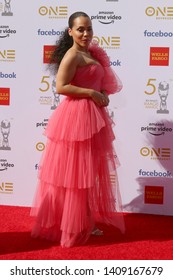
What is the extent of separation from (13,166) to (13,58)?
934mm

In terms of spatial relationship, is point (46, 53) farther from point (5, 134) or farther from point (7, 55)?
point (5, 134)

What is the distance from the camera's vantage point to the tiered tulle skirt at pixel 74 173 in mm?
2881

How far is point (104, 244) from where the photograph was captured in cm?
301

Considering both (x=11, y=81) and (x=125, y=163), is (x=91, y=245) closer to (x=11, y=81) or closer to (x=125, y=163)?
(x=125, y=163)

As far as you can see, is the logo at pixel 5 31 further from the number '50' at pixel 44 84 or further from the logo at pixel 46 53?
the number '50' at pixel 44 84

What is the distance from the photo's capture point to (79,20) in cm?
288

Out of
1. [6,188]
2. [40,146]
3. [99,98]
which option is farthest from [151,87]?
[6,188]

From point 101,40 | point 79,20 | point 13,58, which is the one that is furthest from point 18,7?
point 79,20

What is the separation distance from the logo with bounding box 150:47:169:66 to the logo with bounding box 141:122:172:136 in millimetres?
493

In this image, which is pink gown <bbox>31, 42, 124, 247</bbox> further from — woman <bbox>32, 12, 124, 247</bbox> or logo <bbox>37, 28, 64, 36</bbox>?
logo <bbox>37, 28, 64, 36</bbox>

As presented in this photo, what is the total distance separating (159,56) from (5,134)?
1.46m

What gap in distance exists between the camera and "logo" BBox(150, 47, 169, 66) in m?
3.54

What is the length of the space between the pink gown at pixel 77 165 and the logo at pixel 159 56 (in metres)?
0.56

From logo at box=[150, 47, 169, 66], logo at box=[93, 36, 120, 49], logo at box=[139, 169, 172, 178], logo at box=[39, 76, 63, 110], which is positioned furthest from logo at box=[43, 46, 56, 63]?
logo at box=[139, 169, 172, 178]
